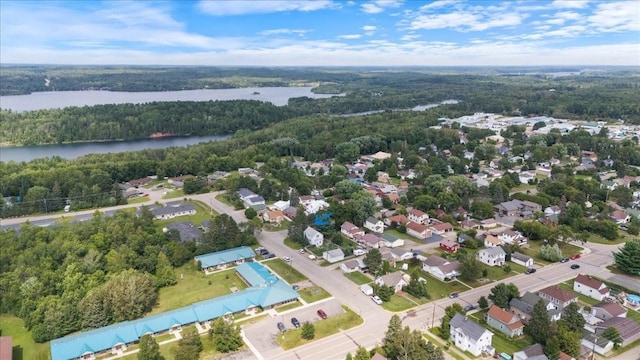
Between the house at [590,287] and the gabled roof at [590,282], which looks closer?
the house at [590,287]

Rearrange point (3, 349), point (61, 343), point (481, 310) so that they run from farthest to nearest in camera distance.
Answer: point (481, 310), point (61, 343), point (3, 349)

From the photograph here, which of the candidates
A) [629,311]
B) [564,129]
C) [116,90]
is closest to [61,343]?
[629,311]

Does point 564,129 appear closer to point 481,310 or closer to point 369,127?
point 369,127

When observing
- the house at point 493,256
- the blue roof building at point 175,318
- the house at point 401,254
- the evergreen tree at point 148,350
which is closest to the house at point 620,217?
the house at point 493,256

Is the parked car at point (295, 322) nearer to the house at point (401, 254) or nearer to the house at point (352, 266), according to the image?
the house at point (352, 266)

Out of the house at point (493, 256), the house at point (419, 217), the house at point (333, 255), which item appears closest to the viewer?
the house at point (493, 256)

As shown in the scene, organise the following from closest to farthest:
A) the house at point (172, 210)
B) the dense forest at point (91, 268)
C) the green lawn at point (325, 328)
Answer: the green lawn at point (325, 328) → the dense forest at point (91, 268) → the house at point (172, 210)
